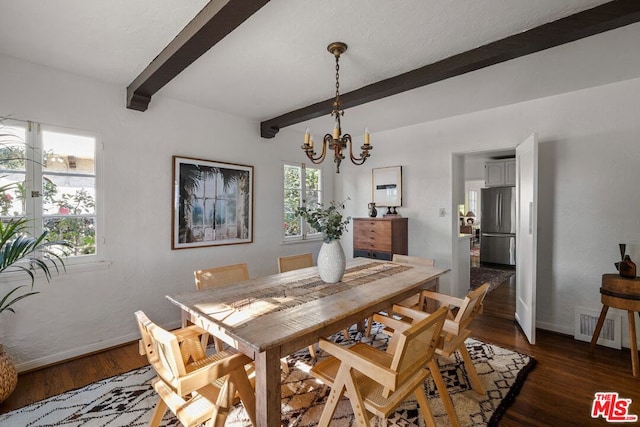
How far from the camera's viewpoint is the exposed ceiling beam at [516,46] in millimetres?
1688

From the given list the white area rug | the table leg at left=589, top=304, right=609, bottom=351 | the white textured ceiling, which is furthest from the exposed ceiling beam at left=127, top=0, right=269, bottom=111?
the table leg at left=589, top=304, right=609, bottom=351

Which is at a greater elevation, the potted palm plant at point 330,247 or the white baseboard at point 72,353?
the potted palm plant at point 330,247

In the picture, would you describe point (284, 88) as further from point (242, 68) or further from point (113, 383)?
point (113, 383)

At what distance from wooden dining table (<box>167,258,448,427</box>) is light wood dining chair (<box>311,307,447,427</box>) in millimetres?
197

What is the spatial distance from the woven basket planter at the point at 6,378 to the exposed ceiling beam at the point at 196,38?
230cm

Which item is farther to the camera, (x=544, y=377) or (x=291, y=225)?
(x=291, y=225)

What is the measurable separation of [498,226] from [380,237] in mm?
3673

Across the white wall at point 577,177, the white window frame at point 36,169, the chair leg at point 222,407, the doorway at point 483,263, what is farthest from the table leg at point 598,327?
the white window frame at point 36,169

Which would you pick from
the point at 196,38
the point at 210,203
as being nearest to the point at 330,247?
the point at 196,38

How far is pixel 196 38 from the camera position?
71.9 inches

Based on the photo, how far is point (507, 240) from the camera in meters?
6.15

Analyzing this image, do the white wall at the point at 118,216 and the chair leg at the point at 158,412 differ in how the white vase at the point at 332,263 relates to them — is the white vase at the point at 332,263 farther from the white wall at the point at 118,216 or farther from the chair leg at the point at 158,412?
the white wall at the point at 118,216

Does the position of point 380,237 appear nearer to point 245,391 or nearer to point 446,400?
point 446,400

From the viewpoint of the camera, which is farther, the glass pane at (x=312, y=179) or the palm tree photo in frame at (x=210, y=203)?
the glass pane at (x=312, y=179)
